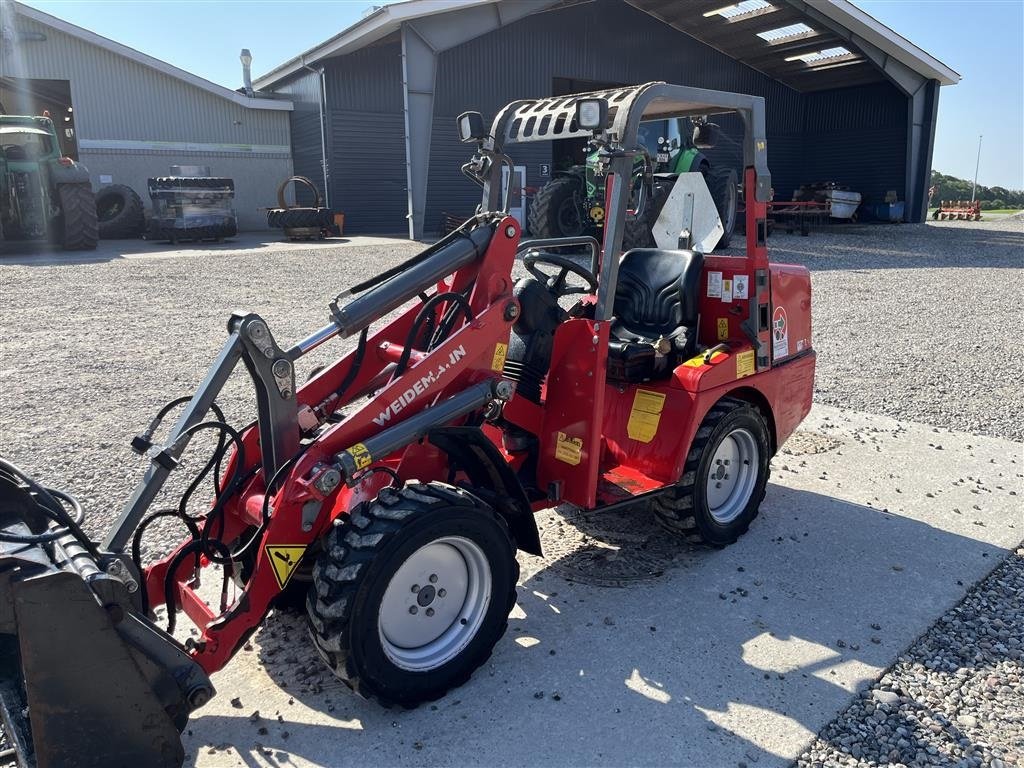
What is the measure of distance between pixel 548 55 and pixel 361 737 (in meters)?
22.2

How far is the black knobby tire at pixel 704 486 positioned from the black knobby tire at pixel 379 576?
1272 mm

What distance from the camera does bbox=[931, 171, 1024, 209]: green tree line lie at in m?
43.3

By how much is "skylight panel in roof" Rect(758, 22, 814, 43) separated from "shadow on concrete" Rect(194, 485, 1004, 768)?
72.3 feet

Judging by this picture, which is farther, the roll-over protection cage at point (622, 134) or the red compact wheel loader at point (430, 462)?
the roll-over protection cage at point (622, 134)

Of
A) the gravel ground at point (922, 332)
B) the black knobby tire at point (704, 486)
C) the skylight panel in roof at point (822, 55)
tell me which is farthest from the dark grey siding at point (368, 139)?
the black knobby tire at point (704, 486)

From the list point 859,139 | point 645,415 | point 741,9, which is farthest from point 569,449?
point 859,139

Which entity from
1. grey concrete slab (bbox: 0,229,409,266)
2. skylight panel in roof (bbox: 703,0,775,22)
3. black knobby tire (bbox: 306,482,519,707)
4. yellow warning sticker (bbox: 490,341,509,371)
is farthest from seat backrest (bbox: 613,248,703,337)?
skylight panel in roof (bbox: 703,0,775,22)

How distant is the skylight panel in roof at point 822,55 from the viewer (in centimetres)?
2419

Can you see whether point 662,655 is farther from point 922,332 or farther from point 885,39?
point 885,39

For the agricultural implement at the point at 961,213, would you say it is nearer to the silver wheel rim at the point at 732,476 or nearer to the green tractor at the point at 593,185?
the green tractor at the point at 593,185

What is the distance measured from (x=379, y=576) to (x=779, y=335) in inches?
108

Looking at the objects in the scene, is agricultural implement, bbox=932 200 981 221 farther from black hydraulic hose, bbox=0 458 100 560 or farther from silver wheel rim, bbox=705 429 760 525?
black hydraulic hose, bbox=0 458 100 560

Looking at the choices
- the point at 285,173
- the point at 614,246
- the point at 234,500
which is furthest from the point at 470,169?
the point at 285,173

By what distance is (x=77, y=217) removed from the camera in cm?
1636
